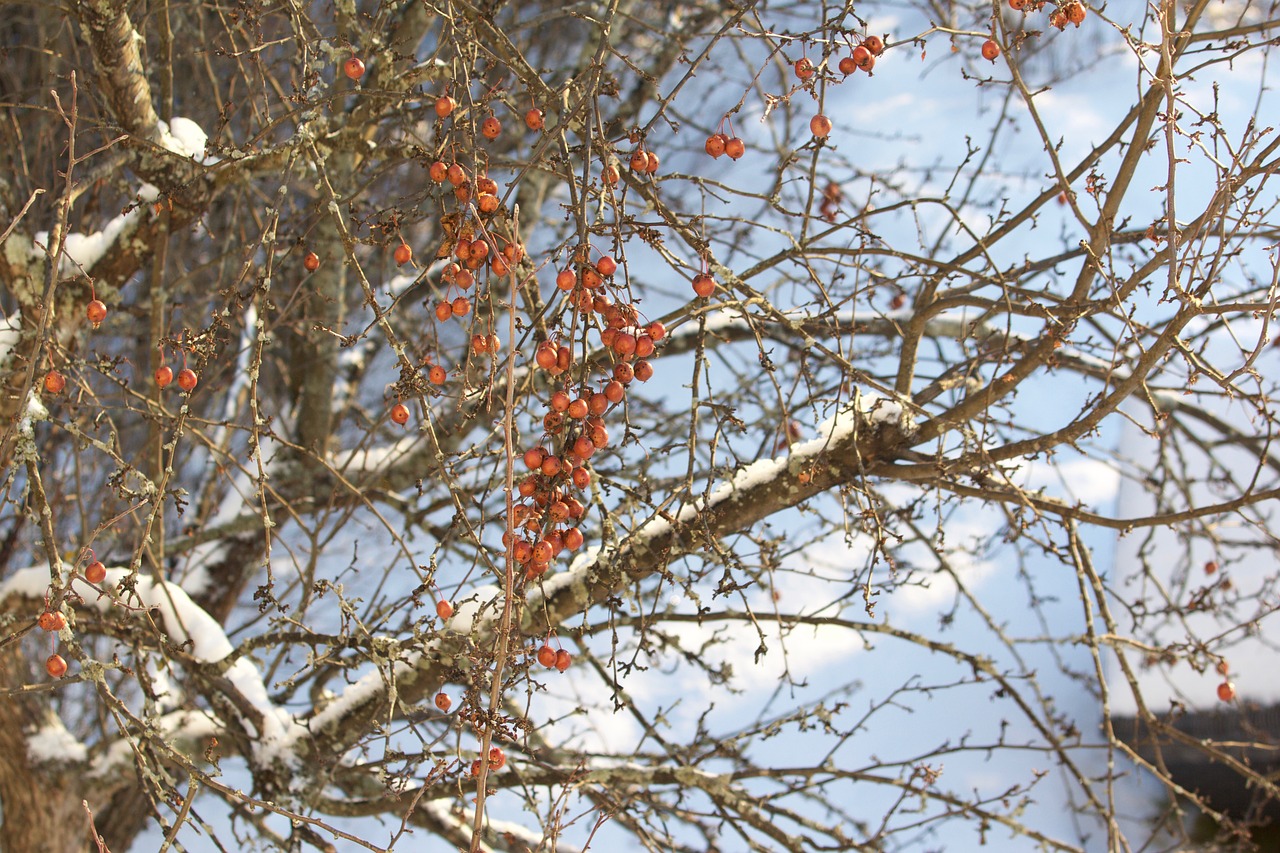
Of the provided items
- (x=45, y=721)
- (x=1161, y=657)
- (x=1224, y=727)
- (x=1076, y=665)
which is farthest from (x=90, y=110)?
(x=1076, y=665)

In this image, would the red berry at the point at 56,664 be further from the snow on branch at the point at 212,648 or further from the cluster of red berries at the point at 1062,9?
the cluster of red berries at the point at 1062,9

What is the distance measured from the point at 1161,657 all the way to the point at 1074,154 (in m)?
5.12

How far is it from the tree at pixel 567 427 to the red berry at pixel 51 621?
4 centimetres

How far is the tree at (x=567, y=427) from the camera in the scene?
1.46 metres

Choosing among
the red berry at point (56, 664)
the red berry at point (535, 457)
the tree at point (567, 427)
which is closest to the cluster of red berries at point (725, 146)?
the tree at point (567, 427)

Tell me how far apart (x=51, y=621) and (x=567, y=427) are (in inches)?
30.7

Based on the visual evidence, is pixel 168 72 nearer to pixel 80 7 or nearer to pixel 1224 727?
pixel 80 7

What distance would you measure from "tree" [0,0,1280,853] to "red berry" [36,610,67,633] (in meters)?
0.04

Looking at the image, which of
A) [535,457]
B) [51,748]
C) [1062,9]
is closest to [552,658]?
[535,457]

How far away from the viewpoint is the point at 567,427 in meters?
1.32

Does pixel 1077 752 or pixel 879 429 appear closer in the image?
pixel 879 429

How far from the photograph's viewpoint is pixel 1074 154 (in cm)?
648

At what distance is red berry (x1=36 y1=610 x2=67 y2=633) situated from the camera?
57.8 inches

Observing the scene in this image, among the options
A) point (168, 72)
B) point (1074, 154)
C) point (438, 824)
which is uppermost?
point (1074, 154)
